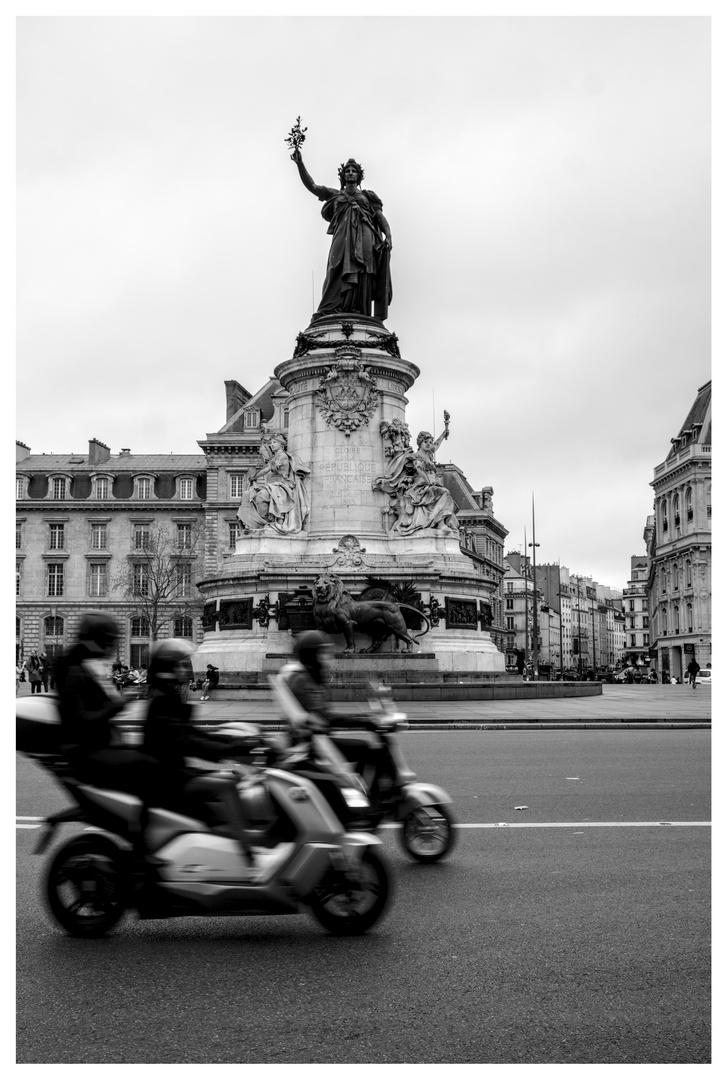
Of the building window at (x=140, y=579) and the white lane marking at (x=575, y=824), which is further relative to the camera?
the building window at (x=140, y=579)

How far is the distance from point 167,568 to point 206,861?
72837 millimetres

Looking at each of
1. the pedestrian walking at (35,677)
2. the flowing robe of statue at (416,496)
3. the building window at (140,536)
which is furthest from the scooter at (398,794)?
the building window at (140,536)

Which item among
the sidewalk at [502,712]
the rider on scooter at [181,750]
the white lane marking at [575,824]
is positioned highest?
the rider on scooter at [181,750]

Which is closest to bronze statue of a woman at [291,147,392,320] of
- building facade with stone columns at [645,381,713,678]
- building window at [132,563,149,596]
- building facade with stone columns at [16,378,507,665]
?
building window at [132,563,149,596]

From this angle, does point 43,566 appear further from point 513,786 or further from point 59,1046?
point 59,1046

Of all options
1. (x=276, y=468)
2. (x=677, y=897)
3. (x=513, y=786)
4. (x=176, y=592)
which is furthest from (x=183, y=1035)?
(x=176, y=592)

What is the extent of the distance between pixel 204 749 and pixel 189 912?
3.14 feet

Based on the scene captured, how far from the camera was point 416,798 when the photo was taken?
8.66 m

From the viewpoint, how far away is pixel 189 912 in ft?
21.0

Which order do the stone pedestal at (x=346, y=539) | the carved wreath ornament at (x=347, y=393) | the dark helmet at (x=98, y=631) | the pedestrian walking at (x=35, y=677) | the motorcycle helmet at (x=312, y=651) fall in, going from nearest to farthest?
the dark helmet at (x=98, y=631) → the motorcycle helmet at (x=312, y=651) → the stone pedestal at (x=346, y=539) → the carved wreath ornament at (x=347, y=393) → the pedestrian walking at (x=35, y=677)

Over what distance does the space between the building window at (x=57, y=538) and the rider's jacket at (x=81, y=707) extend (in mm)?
77002

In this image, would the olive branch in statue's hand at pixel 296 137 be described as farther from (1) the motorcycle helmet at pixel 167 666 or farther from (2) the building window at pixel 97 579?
(2) the building window at pixel 97 579

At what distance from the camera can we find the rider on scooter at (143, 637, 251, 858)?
21.2ft

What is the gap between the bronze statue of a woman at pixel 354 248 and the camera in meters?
36.7
